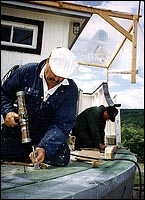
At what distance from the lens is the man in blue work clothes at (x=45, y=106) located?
1.89 meters

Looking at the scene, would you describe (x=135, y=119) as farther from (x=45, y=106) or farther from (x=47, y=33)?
(x=45, y=106)

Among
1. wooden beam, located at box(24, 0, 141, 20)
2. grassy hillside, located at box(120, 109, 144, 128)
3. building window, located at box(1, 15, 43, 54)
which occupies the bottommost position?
grassy hillside, located at box(120, 109, 144, 128)

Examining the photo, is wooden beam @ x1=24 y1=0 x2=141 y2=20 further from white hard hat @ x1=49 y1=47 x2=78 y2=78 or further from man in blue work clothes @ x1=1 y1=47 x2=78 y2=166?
white hard hat @ x1=49 y1=47 x2=78 y2=78

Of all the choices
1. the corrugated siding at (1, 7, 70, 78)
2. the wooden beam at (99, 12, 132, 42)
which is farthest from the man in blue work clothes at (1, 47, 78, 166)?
the wooden beam at (99, 12, 132, 42)

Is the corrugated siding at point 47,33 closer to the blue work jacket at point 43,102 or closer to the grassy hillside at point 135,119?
the blue work jacket at point 43,102

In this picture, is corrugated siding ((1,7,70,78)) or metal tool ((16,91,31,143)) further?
corrugated siding ((1,7,70,78))

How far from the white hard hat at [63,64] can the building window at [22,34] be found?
2448 mm

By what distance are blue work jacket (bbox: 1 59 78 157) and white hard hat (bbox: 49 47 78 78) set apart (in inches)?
10.4

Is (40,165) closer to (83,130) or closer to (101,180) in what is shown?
(101,180)

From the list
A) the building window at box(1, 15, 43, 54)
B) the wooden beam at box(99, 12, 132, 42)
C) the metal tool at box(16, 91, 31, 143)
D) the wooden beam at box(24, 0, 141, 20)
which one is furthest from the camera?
the wooden beam at box(99, 12, 132, 42)

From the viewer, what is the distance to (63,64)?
1844 mm

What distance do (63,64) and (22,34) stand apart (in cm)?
267

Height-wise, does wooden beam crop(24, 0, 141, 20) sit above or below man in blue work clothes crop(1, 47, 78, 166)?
above

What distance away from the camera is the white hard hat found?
72.2 inches
